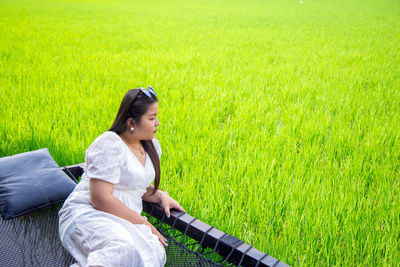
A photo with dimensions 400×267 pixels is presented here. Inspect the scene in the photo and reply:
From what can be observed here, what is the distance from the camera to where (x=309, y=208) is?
2025 millimetres

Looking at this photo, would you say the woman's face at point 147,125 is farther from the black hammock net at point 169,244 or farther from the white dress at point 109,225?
the black hammock net at point 169,244

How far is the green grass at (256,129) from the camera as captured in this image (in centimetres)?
192

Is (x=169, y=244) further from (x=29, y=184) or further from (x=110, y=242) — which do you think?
(x=29, y=184)

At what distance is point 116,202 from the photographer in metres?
1.45

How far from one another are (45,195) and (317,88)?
405 cm

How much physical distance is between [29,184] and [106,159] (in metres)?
0.90

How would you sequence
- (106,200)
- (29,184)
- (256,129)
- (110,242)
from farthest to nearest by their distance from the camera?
(256,129) → (29,184) → (106,200) → (110,242)

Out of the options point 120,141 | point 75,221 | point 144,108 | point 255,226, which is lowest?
point 255,226

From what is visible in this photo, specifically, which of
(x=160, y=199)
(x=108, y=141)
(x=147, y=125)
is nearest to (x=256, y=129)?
(x=160, y=199)

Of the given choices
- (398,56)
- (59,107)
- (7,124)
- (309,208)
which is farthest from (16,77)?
(398,56)

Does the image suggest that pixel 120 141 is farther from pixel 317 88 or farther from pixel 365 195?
pixel 317 88

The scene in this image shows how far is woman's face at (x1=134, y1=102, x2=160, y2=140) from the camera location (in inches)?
58.0

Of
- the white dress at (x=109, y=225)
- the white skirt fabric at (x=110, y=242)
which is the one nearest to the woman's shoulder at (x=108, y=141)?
the white dress at (x=109, y=225)

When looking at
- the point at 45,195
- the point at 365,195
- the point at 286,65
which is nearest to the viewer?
the point at 45,195
